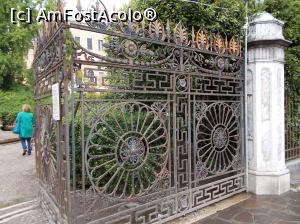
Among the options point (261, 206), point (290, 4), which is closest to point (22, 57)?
point (290, 4)

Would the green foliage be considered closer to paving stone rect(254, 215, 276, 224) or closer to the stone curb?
the stone curb

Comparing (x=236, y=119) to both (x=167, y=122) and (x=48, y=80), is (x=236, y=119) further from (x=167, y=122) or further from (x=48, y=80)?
(x=48, y=80)

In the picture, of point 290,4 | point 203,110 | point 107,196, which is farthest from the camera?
point 290,4

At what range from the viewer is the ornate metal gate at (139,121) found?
320 centimetres

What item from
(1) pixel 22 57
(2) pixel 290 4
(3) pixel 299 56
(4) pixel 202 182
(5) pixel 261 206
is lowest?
(5) pixel 261 206

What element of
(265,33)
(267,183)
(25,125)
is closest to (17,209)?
(267,183)

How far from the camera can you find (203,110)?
14.6 ft

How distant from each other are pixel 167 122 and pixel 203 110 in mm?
656

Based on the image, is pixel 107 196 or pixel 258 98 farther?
pixel 258 98

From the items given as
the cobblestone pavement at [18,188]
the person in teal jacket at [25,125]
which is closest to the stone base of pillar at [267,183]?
the cobblestone pavement at [18,188]

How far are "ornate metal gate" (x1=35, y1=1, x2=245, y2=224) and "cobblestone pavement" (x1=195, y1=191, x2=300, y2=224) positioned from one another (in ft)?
1.04

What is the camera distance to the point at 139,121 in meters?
4.39

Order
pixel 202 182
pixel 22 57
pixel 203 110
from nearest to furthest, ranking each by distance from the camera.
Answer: pixel 203 110 → pixel 202 182 → pixel 22 57

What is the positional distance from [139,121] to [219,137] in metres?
1.26
